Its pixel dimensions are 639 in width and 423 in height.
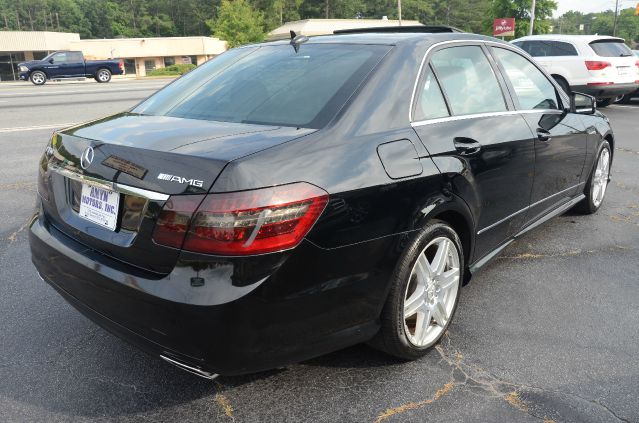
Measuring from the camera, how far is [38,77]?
98.6 feet

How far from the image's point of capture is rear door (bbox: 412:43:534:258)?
2867 mm

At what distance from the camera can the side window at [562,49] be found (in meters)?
13.2

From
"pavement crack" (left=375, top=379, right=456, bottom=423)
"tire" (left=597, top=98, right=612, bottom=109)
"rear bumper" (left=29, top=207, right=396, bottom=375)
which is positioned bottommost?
"tire" (left=597, top=98, right=612, bottom=109)

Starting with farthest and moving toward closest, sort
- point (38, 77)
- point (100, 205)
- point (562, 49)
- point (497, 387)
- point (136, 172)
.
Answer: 1. point (38, 77)
2. point (562, 49)
3. point (497, 387)
4. point (100, 205)
5. point (136, 172)

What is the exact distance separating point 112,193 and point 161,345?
658 mm

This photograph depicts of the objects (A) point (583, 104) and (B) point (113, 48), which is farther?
(B) point (113, 48)

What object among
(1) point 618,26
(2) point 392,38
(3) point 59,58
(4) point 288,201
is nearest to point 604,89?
(2) point 392,38

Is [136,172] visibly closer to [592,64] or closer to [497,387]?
[497,387]

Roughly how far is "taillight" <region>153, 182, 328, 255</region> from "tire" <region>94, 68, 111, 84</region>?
32678 millimetres

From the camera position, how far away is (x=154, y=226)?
211 cm

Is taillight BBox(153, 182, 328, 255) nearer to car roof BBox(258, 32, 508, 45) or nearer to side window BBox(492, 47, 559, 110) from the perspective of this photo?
car roof BBox(258, 32, 508, 45)

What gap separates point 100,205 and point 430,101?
1.74 meters

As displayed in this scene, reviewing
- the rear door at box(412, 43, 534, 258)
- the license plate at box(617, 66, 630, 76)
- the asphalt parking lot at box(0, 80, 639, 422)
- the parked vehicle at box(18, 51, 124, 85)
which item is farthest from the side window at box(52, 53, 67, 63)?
the rear door at box(412, 43, 534, 258)

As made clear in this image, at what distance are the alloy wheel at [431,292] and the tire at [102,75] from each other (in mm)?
32398
